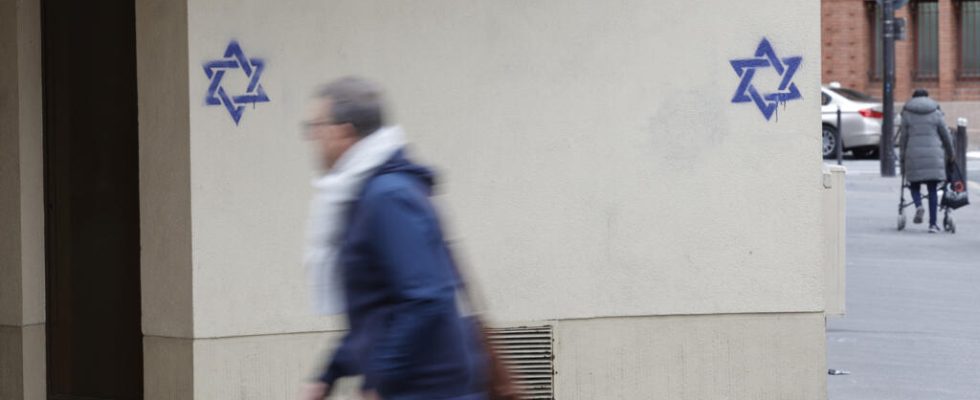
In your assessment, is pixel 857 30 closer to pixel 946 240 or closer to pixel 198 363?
pixel 946 240

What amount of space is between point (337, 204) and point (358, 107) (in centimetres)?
27

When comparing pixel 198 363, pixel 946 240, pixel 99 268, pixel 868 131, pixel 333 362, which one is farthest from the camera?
pixel 868 131

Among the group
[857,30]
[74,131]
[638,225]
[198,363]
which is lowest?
[198,363]

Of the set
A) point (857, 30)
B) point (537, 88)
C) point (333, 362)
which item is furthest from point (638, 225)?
point (857, 30)

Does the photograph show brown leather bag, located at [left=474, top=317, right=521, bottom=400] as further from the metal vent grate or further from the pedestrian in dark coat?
the pedestrian in dark coat

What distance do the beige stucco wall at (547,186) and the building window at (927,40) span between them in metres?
32.7

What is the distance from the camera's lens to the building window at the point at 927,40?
39562 millimetres

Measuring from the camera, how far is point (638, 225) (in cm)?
807

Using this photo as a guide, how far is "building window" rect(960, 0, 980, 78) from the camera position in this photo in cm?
3934

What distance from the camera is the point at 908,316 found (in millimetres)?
11672

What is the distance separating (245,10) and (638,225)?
86.1 inches

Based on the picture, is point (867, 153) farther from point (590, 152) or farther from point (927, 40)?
point (590, 152)

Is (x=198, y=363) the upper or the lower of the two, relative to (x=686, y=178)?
lower

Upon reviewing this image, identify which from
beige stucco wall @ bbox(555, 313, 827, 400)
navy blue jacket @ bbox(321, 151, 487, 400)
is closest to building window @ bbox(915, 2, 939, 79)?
beige stucco wall @ bbox(555, 313, 827, 400)
